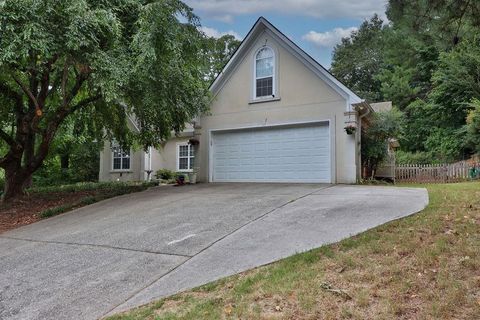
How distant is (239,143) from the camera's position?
15070 mm

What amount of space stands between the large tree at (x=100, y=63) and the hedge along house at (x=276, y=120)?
1992mm

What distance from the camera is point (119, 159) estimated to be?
21.7 m

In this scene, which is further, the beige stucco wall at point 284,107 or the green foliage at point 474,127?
the green foliage at point 474,127

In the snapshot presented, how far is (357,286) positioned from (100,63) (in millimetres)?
7772

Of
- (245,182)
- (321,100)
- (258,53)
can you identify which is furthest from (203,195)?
(258,53)

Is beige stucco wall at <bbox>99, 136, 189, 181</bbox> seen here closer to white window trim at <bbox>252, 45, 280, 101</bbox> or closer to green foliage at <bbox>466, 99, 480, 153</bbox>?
white window trim at <bbox>252, 45, 280, 101</bbox>

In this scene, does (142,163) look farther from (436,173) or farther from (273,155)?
(436,173)

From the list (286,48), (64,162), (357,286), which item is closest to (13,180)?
(286,48)

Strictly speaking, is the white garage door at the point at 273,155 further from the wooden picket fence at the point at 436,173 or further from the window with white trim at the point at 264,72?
the wooden picket fence at the point at 436,173

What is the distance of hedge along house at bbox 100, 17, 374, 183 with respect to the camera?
13141mm

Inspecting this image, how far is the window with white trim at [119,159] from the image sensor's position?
840 inches

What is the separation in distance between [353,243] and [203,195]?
21.1 feet

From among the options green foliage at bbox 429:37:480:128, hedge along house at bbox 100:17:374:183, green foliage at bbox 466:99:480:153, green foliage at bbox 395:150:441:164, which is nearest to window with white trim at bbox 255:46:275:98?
hedge along house at bbox 100:17:374:183

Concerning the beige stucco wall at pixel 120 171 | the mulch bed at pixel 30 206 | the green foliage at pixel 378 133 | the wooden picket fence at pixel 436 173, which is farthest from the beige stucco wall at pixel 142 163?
the wooden picket fence at pixel 436 173
